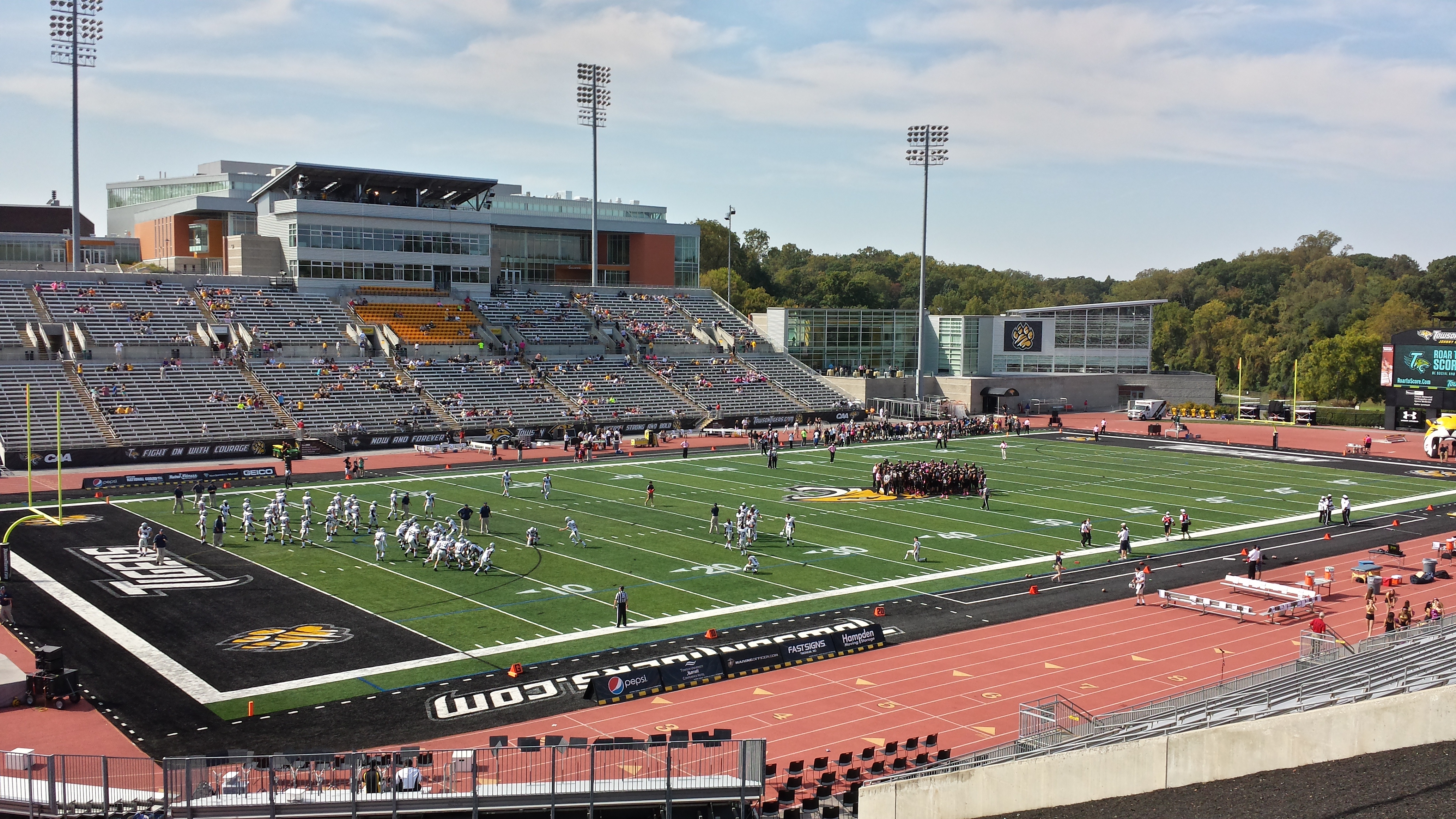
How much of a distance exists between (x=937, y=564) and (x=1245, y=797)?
18039 mm

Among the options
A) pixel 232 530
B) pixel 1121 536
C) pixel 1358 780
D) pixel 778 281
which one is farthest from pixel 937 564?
pixel 778 281

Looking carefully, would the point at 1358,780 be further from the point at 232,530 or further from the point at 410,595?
the point at 232,530

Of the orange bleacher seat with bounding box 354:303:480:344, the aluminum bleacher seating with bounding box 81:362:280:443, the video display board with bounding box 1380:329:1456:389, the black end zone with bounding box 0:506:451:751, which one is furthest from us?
the orange bleacher seat with bounding box 354:303:480:344

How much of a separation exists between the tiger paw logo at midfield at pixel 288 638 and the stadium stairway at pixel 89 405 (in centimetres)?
2940

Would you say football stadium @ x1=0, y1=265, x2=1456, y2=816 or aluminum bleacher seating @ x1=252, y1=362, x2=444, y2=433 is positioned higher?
aluminum bleacher seating @ x1=252, y1=362, x2=444, y2=433

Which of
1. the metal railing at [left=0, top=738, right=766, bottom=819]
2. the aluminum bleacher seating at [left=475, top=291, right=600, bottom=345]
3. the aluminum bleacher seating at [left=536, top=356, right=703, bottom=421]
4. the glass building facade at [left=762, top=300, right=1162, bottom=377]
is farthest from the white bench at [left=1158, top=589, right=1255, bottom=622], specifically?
the glass building facade at [left=762, top=300, right=1162, bottom=377]

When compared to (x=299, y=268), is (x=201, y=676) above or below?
below

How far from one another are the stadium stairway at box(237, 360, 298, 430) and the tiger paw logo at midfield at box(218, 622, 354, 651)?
106 feet

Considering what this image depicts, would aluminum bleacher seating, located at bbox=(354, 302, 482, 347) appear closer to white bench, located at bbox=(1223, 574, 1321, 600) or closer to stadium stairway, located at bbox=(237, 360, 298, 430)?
stadium stairway, located at bbox=(237, 360, 298, 430)

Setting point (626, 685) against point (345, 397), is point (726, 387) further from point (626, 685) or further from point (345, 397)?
point (626, 685)

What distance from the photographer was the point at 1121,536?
110 ft

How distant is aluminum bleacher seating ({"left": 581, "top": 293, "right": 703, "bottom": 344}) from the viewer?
79562mm

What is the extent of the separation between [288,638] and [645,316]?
58885mm

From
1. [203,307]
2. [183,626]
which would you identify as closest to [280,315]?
[203,307]
